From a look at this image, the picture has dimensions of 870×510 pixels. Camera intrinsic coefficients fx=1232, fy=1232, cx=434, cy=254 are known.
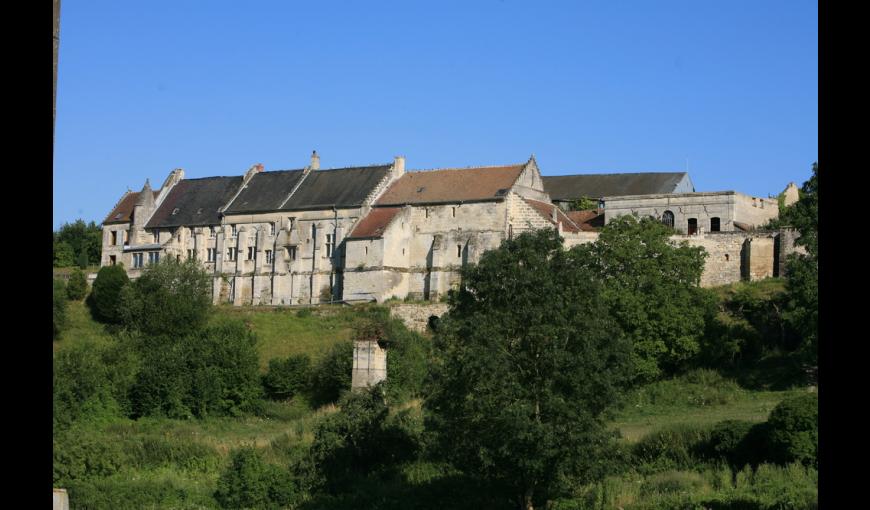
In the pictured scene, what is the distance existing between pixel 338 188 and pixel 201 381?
21524 mm

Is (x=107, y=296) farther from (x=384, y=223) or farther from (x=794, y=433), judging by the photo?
(x=794, y=433)

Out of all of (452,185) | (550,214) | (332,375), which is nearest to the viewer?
(332,375)

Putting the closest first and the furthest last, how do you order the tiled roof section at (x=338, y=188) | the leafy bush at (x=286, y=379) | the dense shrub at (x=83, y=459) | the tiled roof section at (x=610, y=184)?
the dense shrub at (x=83, y=459), the leafy bush at (x=286, y=379), the tiled roof section at (x=338, y=188), the tiled roof section at (x=610, y=184)

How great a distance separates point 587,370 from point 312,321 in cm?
2803

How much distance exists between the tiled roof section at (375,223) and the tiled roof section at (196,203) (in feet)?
31.2

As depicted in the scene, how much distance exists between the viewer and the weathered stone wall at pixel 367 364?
3669 cm

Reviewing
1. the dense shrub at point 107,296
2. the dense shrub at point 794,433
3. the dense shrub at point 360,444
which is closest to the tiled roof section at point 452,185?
the dense shrub at point 107,296

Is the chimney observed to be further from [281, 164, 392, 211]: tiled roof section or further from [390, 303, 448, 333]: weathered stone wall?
[390, 303, 448, 333]: weathered stone wall

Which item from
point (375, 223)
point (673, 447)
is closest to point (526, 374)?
point (673, 447)

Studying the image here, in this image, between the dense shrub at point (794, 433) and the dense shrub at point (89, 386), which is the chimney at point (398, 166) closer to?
the dense shrub at point (89, 386)

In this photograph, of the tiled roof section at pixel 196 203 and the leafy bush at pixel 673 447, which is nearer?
the leafy bush at pixel 673 447

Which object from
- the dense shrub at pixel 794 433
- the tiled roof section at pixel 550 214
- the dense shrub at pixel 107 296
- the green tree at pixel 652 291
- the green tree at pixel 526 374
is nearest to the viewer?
the green tree at pixel 526 374

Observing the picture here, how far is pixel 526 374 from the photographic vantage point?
25.7 meters
